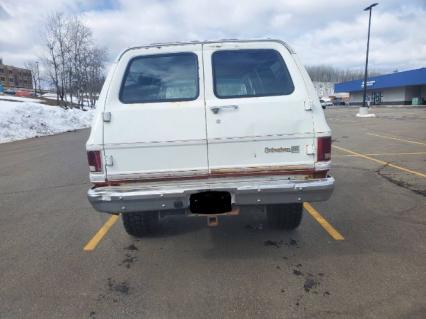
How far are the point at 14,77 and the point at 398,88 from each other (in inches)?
5281

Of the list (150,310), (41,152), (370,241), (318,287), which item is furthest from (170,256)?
(41,152)

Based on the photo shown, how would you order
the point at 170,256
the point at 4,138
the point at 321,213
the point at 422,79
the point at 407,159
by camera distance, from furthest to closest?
the point at 422,79, the point at 4,138, the point at 407,159, the point at 321,213, the point at 170,256

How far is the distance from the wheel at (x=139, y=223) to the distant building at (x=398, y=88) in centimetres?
5801

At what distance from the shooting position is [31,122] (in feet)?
79.5

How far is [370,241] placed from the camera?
15.3 feet

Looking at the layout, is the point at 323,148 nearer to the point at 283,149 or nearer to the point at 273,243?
the point at 283,149

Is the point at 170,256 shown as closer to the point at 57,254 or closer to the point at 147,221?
the point at 147,221

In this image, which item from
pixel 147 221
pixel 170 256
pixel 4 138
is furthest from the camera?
pixel 4 138

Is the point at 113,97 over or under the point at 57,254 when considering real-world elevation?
over

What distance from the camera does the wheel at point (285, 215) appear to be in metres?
4.69

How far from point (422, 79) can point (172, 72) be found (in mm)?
59012

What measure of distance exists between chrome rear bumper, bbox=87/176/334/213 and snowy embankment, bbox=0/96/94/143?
59.7ft

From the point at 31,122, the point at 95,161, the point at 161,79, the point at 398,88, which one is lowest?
the point at 31,122

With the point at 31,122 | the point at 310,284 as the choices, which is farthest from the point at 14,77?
the point at 310,284
